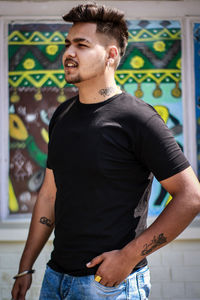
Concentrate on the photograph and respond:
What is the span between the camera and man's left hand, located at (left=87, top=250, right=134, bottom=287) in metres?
1.67

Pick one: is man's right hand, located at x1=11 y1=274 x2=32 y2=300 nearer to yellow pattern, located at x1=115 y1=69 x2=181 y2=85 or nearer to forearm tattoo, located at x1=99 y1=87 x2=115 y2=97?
forearm tattoo, located at x1=99 y1=87 x2=115 y2=97

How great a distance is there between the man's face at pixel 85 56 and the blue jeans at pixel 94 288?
37.1 inches

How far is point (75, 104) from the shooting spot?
2.06 meters

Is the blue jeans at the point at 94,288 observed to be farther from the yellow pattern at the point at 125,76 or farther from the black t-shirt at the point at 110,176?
the yellow pattern at the point at 125,76

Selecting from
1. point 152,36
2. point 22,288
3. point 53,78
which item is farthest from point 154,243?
point 152,36

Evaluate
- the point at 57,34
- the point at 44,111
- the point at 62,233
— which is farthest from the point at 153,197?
the point at 62,233

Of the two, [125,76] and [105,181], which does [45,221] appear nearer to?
[105,181]

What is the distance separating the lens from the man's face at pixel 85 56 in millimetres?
1936

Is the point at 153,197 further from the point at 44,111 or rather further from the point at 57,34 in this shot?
the point at 57,34

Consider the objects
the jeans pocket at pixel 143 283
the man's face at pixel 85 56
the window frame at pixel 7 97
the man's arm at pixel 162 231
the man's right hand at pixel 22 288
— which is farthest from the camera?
the window frame at pixel 7 97

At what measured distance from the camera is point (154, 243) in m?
1.68

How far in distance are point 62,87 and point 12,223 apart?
56.0 inches

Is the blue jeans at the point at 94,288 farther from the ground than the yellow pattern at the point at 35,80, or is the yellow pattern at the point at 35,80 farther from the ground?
the yellow pattern at the point at 35,80

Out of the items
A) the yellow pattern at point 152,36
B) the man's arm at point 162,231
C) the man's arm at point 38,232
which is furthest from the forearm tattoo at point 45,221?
the yellow pattern at point 152,36
